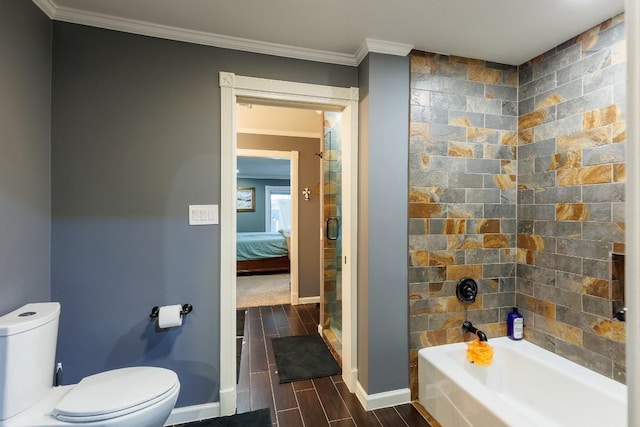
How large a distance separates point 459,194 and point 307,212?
7.99 ft

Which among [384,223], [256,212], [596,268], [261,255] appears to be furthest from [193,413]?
[256,212]

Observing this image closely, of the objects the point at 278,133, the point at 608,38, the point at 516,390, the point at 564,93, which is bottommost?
the point at 516,390

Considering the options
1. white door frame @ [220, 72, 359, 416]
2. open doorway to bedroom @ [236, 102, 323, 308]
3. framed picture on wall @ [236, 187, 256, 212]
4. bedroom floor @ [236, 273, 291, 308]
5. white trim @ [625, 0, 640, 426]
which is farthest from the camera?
framed picture on wall @ [236, 187, 256, 212]

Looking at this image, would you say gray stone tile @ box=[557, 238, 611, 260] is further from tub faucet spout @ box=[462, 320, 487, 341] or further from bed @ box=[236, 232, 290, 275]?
bed @ box=[236, 232, 290, 275]

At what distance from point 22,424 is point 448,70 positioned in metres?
3.03

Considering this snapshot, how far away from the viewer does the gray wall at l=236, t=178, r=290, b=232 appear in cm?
913

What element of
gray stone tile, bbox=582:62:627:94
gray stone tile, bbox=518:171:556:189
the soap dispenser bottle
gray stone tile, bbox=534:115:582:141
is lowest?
the soap dispenser bottle

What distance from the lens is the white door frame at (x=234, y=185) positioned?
2.00 m

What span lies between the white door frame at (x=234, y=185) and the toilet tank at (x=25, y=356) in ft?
2.78

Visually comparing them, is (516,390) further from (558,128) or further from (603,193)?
(558,128)

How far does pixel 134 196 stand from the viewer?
188 cm

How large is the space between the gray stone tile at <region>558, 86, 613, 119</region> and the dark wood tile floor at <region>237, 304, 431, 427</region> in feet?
7.20

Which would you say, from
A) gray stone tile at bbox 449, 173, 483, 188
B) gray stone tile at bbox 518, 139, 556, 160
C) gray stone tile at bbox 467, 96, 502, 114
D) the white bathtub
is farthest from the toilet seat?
gray stone tile at bbox 518, 139, 556, 160

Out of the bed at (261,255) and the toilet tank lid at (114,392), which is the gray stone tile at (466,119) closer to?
the toilet tank lid at (114,392)
